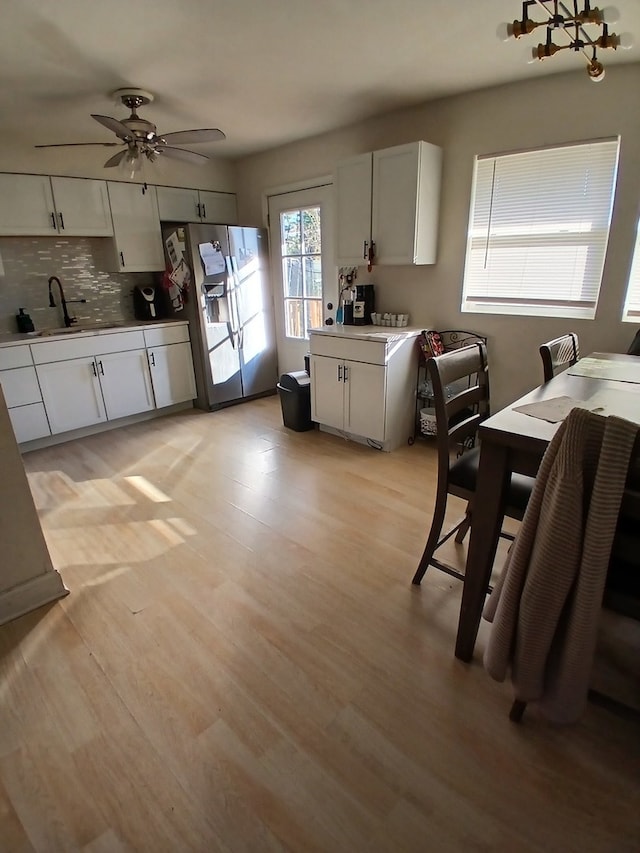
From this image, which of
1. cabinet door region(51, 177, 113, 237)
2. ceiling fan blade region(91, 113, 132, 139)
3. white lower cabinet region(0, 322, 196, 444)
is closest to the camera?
ceiling fan blade region(91, 113, 132, 139)

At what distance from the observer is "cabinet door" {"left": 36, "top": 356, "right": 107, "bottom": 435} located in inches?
136

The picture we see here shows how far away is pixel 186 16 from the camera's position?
75.4 inches

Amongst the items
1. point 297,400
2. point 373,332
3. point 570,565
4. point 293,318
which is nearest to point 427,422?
point 373,332

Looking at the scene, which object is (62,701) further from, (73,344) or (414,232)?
(414,232)

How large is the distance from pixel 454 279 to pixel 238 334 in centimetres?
212

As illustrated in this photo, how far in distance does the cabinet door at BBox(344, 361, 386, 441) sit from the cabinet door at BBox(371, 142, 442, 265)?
0.81 metres

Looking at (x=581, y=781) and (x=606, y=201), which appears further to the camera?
(x=606, y=201)

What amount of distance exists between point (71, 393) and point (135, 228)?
5.18 feet

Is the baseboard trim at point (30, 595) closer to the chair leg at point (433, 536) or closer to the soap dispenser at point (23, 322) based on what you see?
the chair leg at point (433, 536)

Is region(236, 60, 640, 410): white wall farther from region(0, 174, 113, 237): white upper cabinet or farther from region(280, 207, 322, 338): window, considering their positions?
region(0, 174, 113, 237): white upper cabinet

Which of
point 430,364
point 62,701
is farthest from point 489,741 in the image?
point 62,701

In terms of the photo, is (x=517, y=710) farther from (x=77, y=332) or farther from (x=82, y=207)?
(x=82, y=207)

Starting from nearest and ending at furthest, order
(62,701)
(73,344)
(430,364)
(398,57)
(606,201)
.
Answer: (62,701)
(430,364)
(398,57)
(606,201)
(73,344)

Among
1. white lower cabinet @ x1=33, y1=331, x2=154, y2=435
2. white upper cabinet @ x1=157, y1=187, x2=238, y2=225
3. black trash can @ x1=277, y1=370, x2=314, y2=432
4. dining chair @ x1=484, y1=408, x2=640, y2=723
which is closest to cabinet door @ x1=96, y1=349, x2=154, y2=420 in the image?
white lower cabinet @ x1=33, y1=331, x2=154, y2=435
